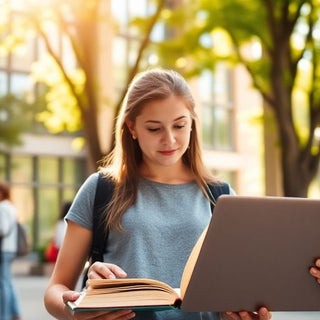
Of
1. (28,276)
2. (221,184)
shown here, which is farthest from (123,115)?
(28,276)

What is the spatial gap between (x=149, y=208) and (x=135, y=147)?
0.89 ft

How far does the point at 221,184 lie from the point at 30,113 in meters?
20.6

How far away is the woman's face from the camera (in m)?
2.60

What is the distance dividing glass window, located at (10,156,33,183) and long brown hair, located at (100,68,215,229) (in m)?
23.1

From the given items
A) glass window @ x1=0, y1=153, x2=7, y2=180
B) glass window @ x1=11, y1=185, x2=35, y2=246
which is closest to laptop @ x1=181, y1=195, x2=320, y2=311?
glass window @ x1=0, y1=153, x2=7, y2=180

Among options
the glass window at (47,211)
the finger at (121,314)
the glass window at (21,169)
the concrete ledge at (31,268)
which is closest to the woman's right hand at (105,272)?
the finger at (121,314)

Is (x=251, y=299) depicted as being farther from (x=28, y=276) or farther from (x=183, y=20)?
(x=28, y=276)

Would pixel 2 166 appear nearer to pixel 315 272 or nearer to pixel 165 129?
pixel 165 129

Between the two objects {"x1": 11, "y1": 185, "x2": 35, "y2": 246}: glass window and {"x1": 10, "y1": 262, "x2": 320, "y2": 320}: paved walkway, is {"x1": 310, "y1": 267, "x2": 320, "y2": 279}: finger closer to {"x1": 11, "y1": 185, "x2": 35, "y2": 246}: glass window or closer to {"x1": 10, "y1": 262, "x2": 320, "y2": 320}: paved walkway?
{"x1": 10, "y1": 262, "x2": 320, "y2": 320}: paved walkway

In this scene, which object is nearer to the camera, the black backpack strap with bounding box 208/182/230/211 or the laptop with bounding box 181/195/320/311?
the laptop with bounding box 181/195/320/311

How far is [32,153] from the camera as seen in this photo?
85.4ft

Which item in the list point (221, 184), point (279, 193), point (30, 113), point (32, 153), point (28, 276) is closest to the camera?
point (221, 184)

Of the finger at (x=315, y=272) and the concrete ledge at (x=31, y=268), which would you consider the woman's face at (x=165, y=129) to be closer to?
the finger at (x=315, y=272)

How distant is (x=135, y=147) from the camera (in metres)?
2.82
